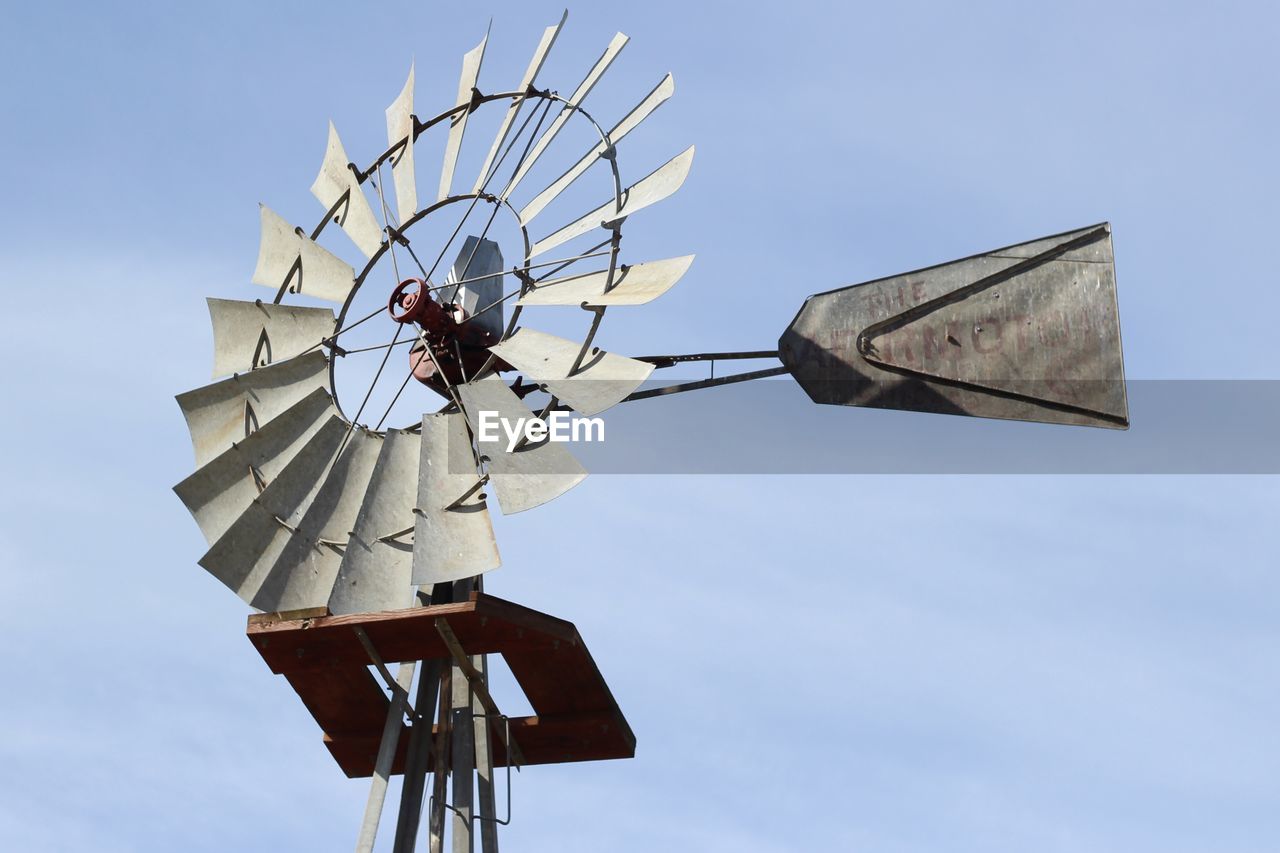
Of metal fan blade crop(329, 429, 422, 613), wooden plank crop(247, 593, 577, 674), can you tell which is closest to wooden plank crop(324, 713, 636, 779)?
wooden plank crop(247, 593, 577, 674)

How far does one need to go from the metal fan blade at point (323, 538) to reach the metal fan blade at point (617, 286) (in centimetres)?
145

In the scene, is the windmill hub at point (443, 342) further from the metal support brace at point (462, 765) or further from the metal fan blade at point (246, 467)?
the metal support brace at point (462, 765)

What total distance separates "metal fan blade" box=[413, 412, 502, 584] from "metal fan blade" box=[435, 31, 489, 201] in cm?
192

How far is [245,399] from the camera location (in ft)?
36.5

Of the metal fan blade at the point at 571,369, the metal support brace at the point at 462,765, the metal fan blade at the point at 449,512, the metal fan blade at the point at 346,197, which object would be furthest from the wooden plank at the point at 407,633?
the metal fan blade at the point at 346,197

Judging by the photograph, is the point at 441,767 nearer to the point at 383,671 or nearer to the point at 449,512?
the point at 383,671

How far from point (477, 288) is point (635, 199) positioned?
1.39m

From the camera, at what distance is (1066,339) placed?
34.5ft

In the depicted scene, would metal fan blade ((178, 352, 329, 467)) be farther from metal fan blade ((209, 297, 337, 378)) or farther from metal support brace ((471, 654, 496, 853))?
metal support brace ((471, 654, 496, 853))

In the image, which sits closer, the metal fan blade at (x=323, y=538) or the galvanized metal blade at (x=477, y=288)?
the metal fan blade at (x=323, y=538)

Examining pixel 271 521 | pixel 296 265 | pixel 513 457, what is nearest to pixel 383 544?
pixel 271 521

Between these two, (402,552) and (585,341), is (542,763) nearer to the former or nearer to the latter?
(402,552)

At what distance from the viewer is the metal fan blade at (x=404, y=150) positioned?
11.6 m

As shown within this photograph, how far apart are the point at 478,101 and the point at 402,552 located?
3380 millimetres
